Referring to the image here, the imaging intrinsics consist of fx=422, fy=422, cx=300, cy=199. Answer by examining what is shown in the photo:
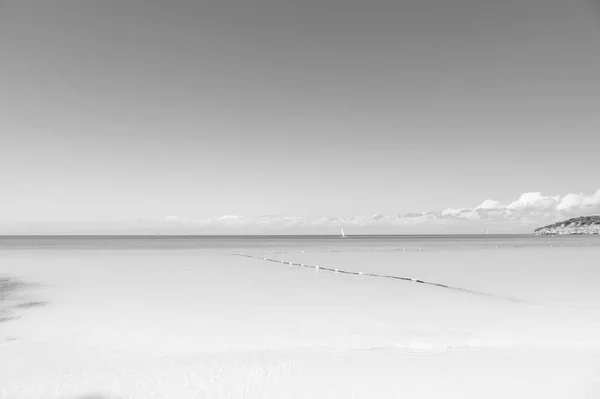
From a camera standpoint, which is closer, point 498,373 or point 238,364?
point 498,373

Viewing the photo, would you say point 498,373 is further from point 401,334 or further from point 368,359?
Result: point 401,334

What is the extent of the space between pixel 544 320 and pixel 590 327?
3.99 ft

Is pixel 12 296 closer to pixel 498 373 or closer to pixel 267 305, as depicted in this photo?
pixel 267 305

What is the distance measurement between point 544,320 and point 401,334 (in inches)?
190

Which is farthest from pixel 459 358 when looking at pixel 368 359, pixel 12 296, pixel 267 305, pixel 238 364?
pixel 12 296

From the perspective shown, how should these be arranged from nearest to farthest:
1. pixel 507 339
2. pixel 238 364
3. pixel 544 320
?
pixel 238 364, pixel 507 339, pixel 544 320

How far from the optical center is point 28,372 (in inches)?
328

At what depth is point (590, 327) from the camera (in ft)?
37.7

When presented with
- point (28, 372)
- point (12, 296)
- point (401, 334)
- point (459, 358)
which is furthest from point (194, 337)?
point (12, 296)

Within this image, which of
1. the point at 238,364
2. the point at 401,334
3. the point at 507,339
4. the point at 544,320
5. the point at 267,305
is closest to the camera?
the point at 238,364

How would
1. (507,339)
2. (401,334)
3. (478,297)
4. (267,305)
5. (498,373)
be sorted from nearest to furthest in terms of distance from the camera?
(498,373), (507,339), (401,334), (267,305), (478,297)

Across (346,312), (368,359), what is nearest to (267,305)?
(346,312)

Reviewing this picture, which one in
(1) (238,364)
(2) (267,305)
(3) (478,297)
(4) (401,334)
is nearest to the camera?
(1) (238,364)

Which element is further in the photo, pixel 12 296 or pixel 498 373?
pixel 12 296
